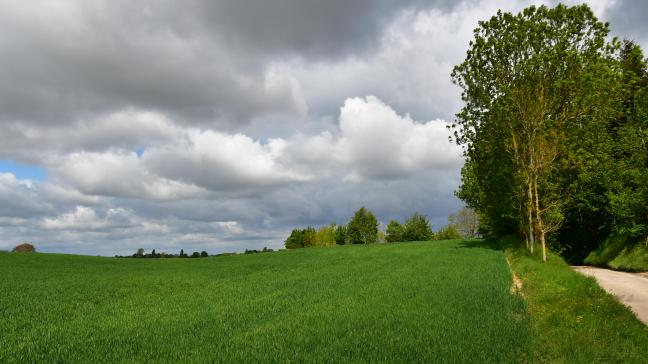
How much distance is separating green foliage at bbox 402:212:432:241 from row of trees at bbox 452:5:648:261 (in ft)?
293

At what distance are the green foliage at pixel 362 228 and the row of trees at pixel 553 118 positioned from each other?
9977 centimetres

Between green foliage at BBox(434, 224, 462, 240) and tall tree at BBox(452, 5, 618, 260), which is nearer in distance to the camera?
tall tree at BBox(452, 5, 618, 260)

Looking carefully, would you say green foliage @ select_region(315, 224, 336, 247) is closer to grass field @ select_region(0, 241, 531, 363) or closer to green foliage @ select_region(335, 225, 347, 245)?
green foliage @ select_region(335, 225, 347, 245)

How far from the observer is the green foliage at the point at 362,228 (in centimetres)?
13812

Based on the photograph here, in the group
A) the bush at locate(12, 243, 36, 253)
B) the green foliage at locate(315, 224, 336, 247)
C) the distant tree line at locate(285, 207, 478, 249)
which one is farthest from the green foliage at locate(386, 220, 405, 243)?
the bush at locate(12, 243, 36, 253)

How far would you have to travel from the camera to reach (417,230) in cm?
12812

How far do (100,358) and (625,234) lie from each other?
127 feet

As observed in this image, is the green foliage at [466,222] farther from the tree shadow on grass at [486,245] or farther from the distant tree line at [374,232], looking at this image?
the tree shadow on grass at [486,245]

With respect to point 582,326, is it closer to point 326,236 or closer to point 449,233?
point 449,233

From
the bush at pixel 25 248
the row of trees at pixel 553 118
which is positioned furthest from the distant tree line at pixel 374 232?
the row of trees at pixel 553 118

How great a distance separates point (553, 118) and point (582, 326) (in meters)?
25.7

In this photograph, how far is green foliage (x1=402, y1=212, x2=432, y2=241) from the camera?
419 feet

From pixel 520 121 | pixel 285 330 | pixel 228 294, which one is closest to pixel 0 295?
pixel 228 294

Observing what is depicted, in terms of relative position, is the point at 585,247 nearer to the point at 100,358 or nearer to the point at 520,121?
the point at 520,121
